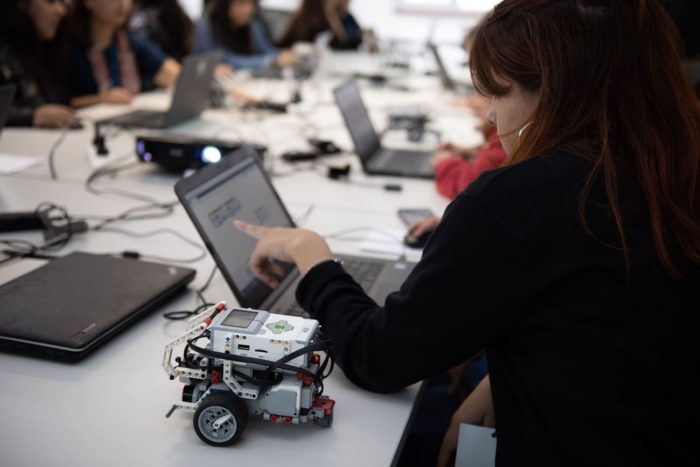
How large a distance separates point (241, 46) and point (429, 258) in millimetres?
4466

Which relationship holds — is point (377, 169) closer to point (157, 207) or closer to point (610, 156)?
point (157, 207)

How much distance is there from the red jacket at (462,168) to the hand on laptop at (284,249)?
798mm

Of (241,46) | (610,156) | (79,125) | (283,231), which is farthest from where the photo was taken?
(241,46)

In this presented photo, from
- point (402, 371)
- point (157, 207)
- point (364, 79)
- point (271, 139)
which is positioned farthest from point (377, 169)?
point (364, 79)

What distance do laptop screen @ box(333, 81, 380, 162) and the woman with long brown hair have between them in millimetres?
1277

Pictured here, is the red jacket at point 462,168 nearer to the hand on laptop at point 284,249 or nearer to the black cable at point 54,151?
the hand on laptop at point 284,249

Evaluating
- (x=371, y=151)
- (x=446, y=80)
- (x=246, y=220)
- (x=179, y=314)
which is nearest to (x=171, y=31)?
(x=446, y=80)

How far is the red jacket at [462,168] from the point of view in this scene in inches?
68.9

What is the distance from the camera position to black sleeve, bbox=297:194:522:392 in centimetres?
74

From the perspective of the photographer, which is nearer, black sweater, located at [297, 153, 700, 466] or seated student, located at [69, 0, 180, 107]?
black sweater, located at [297, 153, 700, 466]

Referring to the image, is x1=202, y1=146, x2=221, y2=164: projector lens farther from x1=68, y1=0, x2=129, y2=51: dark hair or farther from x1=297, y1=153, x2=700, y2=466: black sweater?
x1=68, y1=0, x2=129, y2=51: dark hair

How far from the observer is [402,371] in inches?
32.4

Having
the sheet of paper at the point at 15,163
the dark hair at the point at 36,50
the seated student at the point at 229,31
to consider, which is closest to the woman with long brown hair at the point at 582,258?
the sheet of paper at the point at 15,163

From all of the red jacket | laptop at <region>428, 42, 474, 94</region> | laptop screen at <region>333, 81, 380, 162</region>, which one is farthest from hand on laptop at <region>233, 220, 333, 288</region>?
laptop at <region>428, 42, 474, 94</region>
